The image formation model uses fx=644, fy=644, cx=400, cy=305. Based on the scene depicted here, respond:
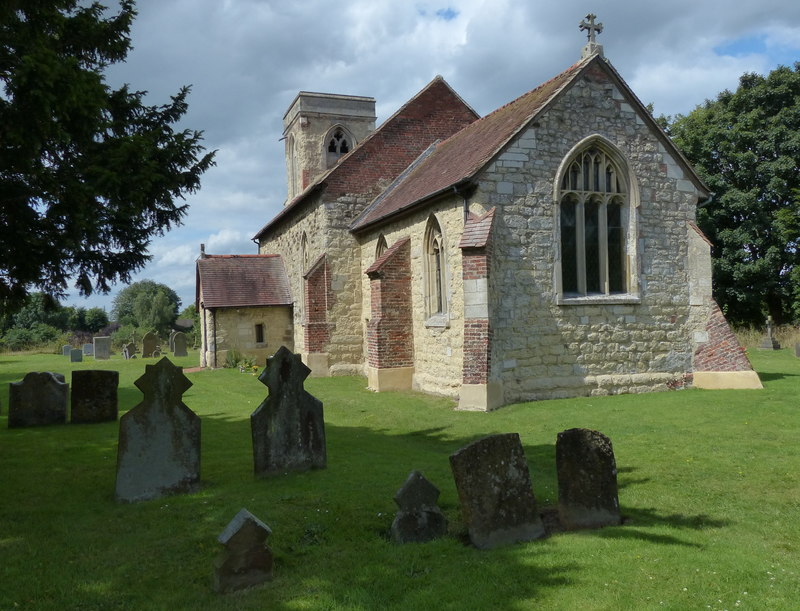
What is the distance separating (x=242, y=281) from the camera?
24781mm

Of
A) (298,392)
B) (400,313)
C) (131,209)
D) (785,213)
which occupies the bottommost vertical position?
(298,392)

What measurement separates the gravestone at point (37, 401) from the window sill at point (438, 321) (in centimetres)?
791

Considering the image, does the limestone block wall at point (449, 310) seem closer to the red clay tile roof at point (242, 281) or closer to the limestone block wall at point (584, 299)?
the limestone block wall at point (584, 299)

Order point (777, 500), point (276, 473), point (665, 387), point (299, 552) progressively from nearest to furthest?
point (299, 552) < point (777, 500) < point (276, 473) < point (665, 387)

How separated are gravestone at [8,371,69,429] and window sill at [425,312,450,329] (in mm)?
7906

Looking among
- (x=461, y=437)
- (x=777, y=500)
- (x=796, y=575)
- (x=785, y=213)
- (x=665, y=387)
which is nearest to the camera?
(x=796, y=575)

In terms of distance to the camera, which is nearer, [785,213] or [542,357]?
[542,357]

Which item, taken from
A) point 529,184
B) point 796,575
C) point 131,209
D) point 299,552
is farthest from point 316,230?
point 796,575

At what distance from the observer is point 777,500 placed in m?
6.70

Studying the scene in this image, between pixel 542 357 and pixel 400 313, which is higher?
pixel 400 313

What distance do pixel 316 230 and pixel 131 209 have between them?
1299cm

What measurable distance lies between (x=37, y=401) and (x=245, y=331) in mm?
11987

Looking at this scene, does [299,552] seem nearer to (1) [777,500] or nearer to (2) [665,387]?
(1) [777,500]

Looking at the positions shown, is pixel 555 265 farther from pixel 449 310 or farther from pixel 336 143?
pixel 336 143
